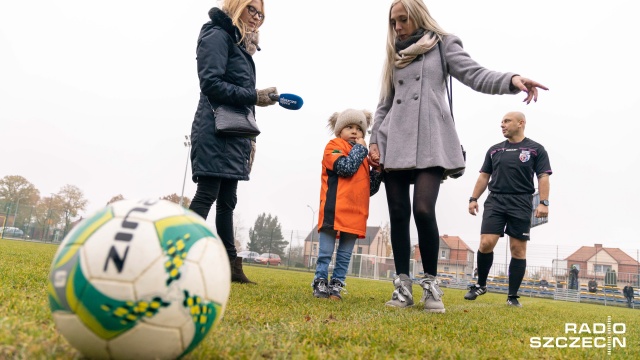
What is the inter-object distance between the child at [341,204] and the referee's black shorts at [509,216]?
83.3 inches

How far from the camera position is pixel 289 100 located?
4.27m

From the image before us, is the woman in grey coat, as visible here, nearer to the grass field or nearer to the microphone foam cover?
the grass field

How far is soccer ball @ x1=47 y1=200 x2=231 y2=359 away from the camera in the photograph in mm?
1295

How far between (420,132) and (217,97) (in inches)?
71.5

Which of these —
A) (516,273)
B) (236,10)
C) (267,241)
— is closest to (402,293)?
(516,273)

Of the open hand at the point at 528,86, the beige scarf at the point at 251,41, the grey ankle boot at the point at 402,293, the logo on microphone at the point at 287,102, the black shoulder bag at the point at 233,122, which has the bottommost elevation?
the grey ankle boot at the point at 402,293

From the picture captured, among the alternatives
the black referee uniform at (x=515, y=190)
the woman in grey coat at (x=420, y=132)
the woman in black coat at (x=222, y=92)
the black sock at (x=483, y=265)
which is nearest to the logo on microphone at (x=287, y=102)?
the woman in black coat at (x=222, y=92)

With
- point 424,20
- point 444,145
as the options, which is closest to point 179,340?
point 444,145

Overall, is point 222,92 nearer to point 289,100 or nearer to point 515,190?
point 289,100

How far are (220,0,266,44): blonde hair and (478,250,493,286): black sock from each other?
425cm

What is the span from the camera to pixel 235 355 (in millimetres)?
1565

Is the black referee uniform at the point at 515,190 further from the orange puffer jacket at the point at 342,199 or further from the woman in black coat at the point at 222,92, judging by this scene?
the woman in black coat at the point at 222,92

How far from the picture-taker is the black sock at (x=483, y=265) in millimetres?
6082

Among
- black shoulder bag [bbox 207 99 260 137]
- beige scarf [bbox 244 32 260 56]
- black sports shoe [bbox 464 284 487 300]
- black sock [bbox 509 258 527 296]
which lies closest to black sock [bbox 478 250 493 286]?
black sports shoe [bbox 464 284 487 300]
